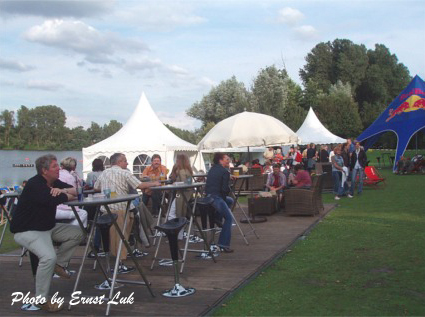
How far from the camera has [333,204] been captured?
1272 centimetres

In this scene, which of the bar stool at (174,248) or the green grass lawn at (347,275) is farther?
the bar stool at (174,248)

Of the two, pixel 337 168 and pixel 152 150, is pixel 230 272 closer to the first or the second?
pixel 337 168

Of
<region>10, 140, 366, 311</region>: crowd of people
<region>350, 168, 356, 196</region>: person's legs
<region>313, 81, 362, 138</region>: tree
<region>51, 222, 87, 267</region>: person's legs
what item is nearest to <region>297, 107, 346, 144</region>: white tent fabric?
<region>350, 168, 356, 196</region>: person's legs

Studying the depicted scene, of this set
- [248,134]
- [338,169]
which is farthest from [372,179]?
[248,134]

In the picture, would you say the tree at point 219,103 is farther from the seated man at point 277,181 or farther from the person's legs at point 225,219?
the person's legs at point 225,219

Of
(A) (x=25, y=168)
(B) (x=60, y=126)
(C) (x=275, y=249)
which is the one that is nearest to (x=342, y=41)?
(B) (x=60, y=126)

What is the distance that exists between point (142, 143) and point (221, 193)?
42.7ft

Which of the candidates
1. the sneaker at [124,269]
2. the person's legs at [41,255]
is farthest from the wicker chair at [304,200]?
the person's legs at [41,255]

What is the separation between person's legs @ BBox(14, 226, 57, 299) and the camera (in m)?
4.67

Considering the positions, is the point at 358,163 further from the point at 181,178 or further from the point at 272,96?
the point at 272,96

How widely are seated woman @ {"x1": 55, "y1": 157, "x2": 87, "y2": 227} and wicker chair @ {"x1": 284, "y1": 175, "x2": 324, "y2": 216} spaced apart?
16.8 feet

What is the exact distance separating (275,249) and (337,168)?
782 centimetres

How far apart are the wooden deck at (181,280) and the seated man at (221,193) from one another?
25 cm

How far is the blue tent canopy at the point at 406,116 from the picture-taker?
24109 millimetres
